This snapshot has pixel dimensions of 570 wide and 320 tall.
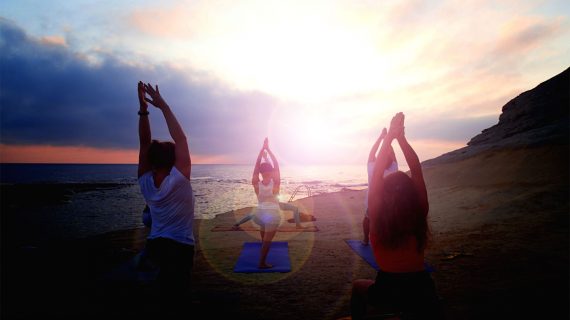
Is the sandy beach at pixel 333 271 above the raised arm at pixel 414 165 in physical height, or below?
below

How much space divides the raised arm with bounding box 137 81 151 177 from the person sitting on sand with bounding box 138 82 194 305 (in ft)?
0.04

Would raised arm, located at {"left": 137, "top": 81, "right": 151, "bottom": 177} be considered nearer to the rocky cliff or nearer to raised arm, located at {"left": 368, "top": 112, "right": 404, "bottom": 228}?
raised arm, located at {"left": 368, "top": 112, "right": 404, "bottom": 228}

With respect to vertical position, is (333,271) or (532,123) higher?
(532,123)

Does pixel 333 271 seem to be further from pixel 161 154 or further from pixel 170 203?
pixel 161 154

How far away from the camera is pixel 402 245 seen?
247 cm

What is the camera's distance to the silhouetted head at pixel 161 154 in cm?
253

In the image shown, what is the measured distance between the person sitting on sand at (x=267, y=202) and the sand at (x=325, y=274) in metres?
0.64

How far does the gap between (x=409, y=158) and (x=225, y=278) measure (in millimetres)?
4113

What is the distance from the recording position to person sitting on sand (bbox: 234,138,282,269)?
5.78 metres

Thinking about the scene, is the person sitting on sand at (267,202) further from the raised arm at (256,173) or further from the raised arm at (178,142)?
the raised arm at (178,142)

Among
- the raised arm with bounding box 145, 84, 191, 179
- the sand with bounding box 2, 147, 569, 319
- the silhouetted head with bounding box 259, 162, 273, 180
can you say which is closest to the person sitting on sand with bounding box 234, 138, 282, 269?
the silhouetted head with bounding box 259, 162, 273, 180

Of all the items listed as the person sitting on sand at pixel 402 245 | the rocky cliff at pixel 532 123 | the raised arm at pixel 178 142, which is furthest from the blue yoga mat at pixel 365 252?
the rocky cliff at pixel 532 123

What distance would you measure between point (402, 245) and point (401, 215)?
0.26m

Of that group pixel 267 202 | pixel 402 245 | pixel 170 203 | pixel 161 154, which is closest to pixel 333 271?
pixel 267 202
